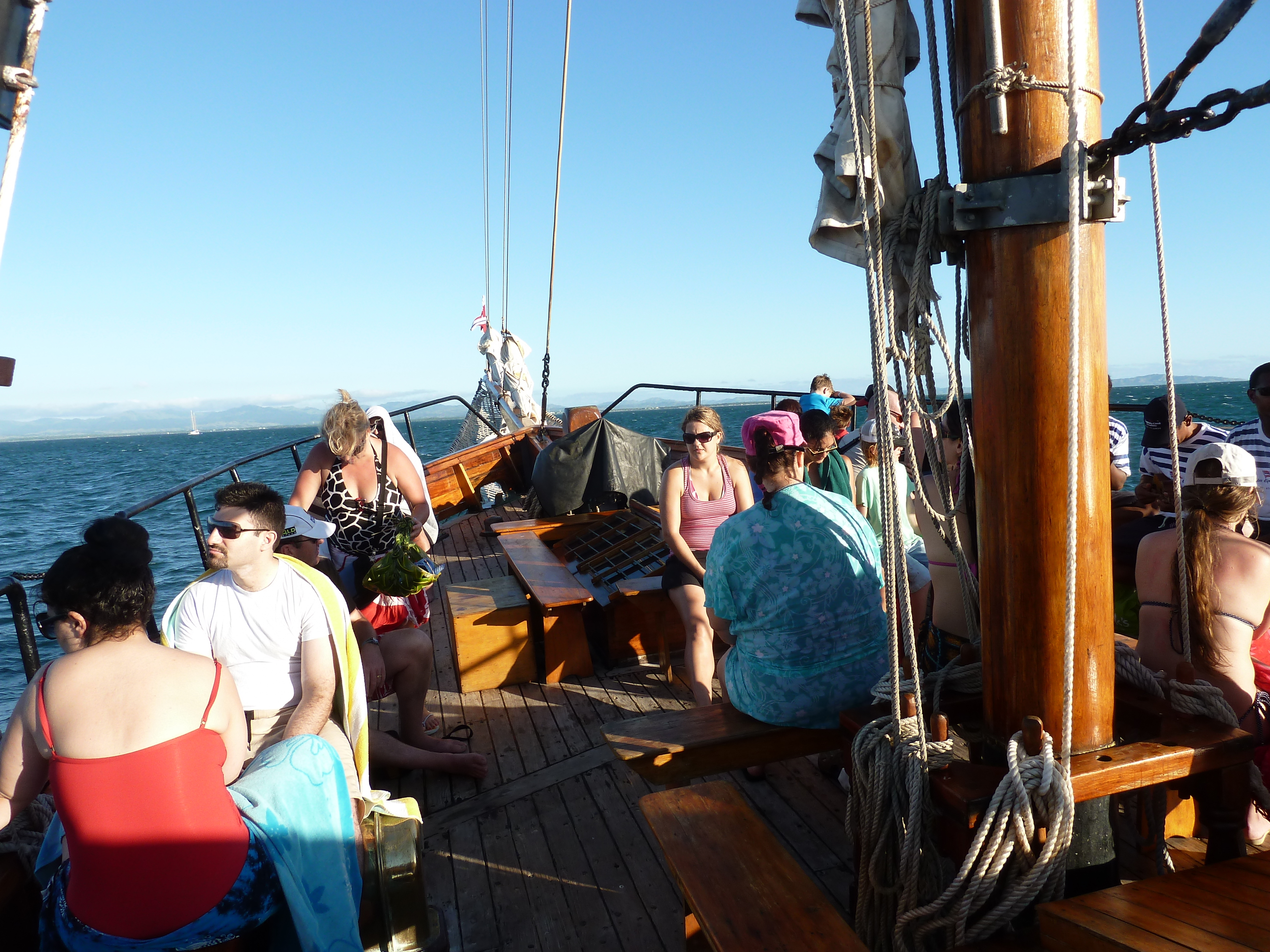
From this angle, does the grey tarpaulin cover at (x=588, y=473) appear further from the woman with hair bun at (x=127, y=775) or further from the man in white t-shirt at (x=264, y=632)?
the woman with hair bun at (x=127, y=775)

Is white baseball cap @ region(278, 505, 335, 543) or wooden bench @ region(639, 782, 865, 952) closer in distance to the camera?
wooden bench @ region(639, 782, 865, 952)

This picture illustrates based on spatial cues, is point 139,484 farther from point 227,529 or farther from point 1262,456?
point 1262,456

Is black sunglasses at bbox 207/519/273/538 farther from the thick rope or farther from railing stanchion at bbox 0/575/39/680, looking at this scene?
the thick rope

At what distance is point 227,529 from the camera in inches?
81.3

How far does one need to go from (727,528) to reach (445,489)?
5.96m

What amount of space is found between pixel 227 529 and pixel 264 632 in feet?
0.97

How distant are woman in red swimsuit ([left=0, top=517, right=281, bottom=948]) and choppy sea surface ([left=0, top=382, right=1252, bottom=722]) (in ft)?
0.84

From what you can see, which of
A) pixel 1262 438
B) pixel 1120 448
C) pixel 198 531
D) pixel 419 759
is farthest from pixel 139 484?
pixel 1262 438

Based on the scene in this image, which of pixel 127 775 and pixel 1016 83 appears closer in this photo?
pixel 1016 83

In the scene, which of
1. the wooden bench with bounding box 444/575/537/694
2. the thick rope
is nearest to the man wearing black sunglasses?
the thick rope

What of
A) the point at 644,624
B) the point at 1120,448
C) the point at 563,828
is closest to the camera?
the point at 563,828

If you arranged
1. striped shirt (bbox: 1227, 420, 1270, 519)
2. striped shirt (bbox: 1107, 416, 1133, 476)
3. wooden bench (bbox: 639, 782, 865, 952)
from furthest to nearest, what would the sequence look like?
1. striped shirt (bbox: 1107, 416, 1133, 476)
2. striped shirt (bbox: 1227, 420, 1270, 519)
3. wooden bench (bbox: 639, 782, 865, 952)

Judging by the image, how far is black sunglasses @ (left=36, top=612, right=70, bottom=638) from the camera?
151 cm

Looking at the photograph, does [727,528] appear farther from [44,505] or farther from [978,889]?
[44,505]
